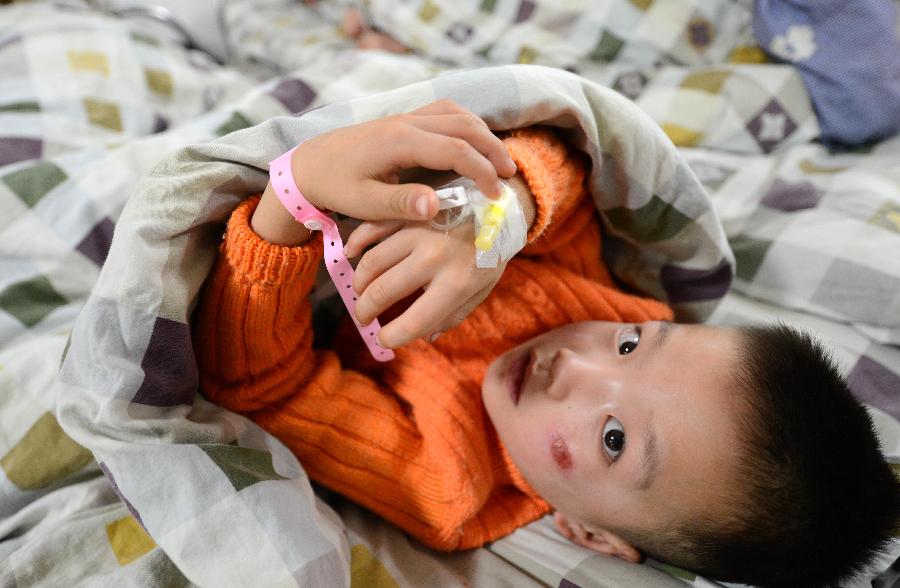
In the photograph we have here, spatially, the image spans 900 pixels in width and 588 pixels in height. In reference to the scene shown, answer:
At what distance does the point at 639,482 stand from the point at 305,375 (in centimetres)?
42

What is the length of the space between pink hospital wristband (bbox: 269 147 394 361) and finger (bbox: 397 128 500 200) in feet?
0.34

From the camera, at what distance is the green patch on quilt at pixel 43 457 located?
68 cm

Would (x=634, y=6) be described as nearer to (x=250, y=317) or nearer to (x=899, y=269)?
(x=899, y=269)

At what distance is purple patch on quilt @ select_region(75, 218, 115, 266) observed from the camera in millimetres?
841

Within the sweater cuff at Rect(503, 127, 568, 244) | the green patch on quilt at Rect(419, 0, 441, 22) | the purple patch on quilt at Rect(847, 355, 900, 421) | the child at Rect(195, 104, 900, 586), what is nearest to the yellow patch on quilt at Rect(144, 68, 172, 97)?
the green patch on quilt at Rect(419, 0, 441, 22)

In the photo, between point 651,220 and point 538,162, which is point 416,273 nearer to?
point 538,162

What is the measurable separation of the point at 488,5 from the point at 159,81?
740 mm

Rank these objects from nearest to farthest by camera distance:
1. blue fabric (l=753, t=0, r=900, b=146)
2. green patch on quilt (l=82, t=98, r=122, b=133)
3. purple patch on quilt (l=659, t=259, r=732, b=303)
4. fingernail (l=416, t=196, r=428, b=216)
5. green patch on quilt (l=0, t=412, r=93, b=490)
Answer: fingernail (l=416, t=196, r=428, b=216), green patch on quilt (l=0, t=412, r=93, b=490), purple patch on quilt (l=659, t=259, r=732, b=303), green patch on quilt (l=82, t=98, r=122, b=133), blue fabric (l=753, t=0, r=900, b=146)

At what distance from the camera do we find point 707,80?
3.97 feet

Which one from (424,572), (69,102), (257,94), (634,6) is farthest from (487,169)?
(634,6)

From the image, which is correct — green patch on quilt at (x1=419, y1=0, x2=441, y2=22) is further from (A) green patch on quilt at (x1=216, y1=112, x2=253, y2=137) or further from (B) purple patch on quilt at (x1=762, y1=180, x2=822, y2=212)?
(B) purple patch on quilt at (x1=762, y1=180, x2=822, y2=212)

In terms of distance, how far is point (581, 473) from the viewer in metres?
0.72

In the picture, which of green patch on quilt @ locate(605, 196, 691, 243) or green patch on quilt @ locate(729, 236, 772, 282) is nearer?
green patch on quilt @ locate(605, 196, 691, 243)

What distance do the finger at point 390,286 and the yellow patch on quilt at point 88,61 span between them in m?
0.86
